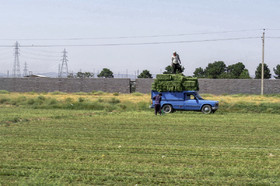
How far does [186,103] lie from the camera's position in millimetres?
29250

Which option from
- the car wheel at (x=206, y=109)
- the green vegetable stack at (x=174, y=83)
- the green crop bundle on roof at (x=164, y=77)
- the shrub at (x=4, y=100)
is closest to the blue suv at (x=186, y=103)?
the car wheel at (x=206, y=109)

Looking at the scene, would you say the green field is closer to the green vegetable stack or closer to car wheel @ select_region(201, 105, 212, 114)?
car wheel @ select_region(201, 105, 212, 114)

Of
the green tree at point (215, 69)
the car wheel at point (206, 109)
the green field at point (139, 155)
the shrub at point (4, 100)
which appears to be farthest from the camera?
the green tree at point (215, 69)

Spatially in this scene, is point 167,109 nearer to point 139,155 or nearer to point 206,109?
point 206,109

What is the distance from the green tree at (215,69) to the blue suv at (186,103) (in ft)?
253

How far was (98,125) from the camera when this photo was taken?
20266 mm

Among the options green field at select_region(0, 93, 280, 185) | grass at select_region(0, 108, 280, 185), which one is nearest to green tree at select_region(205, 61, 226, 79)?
green field at select_region(0, 93, 280, 185)

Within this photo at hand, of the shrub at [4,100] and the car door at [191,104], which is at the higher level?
the car door at [191,104]

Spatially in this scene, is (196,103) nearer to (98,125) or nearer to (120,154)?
(98,125)

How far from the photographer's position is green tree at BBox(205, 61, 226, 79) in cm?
10829

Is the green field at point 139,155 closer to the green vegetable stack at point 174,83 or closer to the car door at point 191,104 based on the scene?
the car door at point 191,104

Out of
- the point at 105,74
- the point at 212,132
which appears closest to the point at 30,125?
the point at 212,132

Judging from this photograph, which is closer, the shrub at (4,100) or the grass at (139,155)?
the grass at (139,155)

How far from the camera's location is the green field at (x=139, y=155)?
29.8ft
